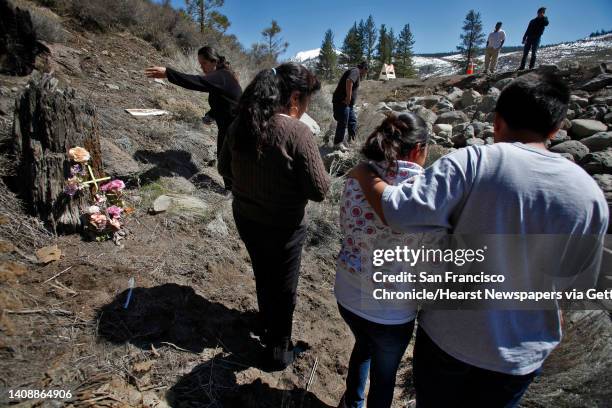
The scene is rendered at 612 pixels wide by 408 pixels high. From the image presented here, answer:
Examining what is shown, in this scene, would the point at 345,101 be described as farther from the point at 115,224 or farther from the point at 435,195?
the point at 435,195

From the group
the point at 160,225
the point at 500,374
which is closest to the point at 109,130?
the point at 160,225

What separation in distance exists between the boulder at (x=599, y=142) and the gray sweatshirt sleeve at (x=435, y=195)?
774 centimetres

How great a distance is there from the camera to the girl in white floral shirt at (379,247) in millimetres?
1323

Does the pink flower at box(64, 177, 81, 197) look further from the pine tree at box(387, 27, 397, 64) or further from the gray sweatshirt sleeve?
the pine tree at box(387, 27, 397, 64)

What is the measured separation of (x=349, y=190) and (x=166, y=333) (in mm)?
1659

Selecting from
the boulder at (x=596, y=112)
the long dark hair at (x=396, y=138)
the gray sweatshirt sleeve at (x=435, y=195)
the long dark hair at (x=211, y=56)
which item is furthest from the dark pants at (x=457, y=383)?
the boulder at (x=596, y=112)

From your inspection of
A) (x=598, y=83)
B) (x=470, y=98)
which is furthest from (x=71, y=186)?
(x=598, y=83)

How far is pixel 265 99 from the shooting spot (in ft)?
5.65

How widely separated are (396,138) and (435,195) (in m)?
0.36

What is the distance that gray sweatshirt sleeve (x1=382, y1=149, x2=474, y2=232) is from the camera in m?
1.04

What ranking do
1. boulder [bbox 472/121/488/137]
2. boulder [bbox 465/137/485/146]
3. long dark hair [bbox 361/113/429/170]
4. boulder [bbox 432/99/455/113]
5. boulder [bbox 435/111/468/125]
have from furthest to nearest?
1. boulder [bbox 432/99/455/113]
2. boulder [bbox 435/111/468/125]
3. boulder [bbox 472/121/488/137]
4. boulder [bbox 465/137/485/146]
5. long dark hair [bbox 361/113/429/170]

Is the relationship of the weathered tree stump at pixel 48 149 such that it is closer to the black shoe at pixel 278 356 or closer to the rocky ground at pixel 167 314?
the rocky ground at pixel 167 314

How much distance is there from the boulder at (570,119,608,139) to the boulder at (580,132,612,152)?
43 centimetres

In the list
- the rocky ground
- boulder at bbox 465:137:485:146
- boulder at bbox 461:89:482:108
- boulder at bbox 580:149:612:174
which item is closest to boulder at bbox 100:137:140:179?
the rocky ground
